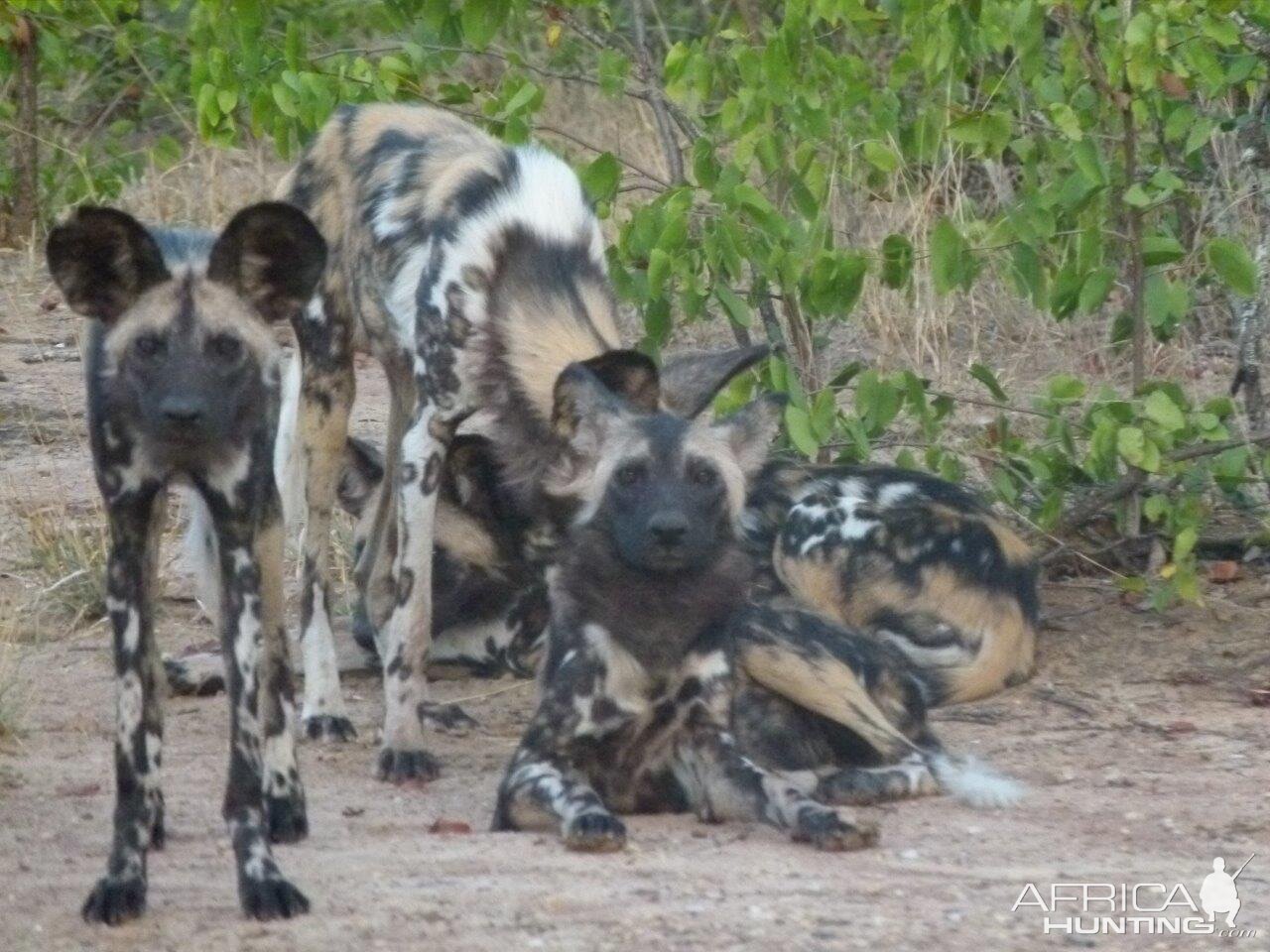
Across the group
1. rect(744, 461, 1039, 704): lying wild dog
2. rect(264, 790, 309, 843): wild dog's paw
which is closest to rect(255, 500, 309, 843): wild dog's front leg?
rect(264, 790, 309, 843): wild dog's paw

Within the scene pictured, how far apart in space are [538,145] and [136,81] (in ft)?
14.5

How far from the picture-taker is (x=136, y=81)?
28.4 feet

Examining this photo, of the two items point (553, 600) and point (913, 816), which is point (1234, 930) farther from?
point (553, 600)

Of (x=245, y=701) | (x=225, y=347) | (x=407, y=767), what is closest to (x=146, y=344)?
(x=225, y=347)

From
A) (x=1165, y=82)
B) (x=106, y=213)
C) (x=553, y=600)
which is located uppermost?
(x=1165, y=82)

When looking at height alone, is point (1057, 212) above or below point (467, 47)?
below

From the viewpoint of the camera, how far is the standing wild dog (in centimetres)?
289

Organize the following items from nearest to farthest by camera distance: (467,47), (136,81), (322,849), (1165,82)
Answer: (322,849) < (1165,82) < (467,47) < (136,81)

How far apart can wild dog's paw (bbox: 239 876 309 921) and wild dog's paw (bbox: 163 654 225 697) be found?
1698mm

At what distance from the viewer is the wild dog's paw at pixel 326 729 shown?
14.3 feet

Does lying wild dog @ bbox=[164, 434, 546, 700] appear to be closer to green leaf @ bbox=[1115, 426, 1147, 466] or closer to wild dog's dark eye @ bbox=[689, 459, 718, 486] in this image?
wild dog's dark eye @ bbox=[689, 459, 718, 486]

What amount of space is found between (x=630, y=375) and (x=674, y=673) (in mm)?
618

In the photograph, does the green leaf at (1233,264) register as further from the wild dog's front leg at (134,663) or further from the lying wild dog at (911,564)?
the wild dog's front leg at (134,663)

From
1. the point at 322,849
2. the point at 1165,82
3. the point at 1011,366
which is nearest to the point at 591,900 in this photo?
the point at 322,849
